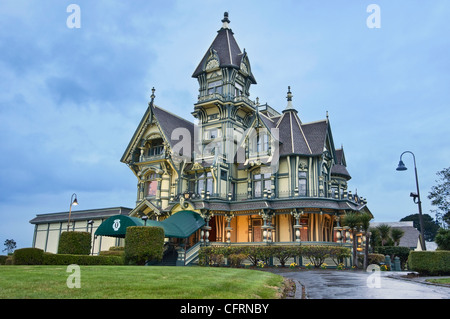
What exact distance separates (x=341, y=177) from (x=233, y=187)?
10.6 metres

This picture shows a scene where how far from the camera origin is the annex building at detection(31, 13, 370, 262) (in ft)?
110

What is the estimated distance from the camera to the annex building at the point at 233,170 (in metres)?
33.5

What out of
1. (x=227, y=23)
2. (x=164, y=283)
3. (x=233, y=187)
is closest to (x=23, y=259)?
(x=164, y=283)

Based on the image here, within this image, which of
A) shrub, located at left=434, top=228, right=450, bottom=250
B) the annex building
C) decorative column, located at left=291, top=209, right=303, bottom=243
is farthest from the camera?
the annex building

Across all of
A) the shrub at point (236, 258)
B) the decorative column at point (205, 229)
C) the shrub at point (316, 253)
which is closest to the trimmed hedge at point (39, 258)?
the shrub at point (236, 258)

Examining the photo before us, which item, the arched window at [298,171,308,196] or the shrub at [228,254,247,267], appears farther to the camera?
the arched window at [298,171,308,196]

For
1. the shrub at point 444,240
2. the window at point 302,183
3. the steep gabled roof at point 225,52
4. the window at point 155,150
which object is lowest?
the shrub at point 444,240

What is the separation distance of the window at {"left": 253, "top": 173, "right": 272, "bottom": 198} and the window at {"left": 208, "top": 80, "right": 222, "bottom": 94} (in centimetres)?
972

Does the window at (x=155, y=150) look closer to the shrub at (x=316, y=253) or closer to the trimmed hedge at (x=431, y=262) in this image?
the shrub at (x=316, y=253)

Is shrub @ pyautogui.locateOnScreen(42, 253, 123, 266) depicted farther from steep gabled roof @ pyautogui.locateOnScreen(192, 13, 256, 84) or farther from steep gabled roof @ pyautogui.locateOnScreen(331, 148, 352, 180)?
steep gabled roof @ pyautogui.locateOnScreen(192, 13, 256, 84)

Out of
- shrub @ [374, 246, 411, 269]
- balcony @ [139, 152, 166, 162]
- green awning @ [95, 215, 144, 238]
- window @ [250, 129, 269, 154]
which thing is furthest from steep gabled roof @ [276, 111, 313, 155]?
green awning @ [95, 215, 144, 238]

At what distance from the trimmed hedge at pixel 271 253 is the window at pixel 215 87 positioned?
16325mm

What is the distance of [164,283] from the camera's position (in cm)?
1098
